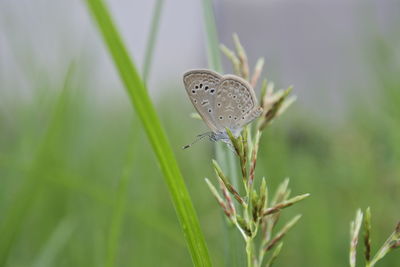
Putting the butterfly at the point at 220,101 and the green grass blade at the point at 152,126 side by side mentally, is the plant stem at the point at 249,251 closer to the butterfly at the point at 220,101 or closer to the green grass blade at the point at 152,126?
the green grass blade at the point at 152,126

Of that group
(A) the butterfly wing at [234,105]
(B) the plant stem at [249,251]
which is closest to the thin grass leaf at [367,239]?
(B) the plant stem at [249,251]

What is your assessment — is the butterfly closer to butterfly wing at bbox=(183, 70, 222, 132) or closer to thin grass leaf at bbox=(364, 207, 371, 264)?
butterfly wing at bbox=(183, 70, 222, 132)

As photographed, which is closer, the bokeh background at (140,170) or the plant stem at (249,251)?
the plant stem at (249,251)

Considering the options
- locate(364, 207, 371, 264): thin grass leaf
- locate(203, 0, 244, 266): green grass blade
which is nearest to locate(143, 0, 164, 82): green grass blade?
locate(203, 0, 244, 266): green grass blade

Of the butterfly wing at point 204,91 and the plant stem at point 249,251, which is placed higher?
the butterfly wing at point 204,91

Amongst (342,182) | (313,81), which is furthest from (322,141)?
(342,182)

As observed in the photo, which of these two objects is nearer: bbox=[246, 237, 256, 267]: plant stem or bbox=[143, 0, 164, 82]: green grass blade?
bbox=[246, 237, 256, 267]: plant stem
